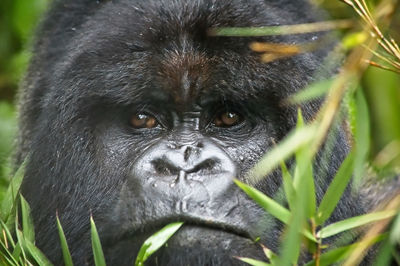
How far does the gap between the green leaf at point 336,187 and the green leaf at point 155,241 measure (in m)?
0.51

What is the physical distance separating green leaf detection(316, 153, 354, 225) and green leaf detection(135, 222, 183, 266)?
512 millimetres

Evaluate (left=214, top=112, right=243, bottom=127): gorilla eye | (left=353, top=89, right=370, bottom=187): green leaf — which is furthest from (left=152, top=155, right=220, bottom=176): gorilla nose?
(left=353, top=89, right=370, bottom=187): green leaf

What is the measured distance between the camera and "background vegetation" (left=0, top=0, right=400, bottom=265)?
2529mm

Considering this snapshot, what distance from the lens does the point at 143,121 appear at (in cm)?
333

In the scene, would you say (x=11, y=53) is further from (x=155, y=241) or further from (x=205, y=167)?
(x=155, y=241)

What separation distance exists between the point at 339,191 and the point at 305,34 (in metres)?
1.04

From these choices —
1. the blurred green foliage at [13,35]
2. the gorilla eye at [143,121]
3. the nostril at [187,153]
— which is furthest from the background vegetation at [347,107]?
the gorilla eye at [143,121]

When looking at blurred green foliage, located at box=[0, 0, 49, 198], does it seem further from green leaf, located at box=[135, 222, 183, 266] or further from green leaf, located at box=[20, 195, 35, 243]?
green leaf, located at box=[135, 222, 183, 266]

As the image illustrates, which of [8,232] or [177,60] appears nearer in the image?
[8,232]

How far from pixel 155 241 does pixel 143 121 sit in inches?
24.9

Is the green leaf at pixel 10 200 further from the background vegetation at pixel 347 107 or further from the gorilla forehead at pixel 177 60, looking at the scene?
the gorilla forehead at pixel 177 60

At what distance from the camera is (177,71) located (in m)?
3.25

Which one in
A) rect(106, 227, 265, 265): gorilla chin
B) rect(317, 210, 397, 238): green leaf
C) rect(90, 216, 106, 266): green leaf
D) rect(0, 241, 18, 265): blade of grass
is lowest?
rect(0, 241, 18, 265): blade of grass

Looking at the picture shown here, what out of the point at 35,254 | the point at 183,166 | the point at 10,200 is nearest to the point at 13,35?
the point at 10,200
